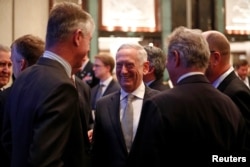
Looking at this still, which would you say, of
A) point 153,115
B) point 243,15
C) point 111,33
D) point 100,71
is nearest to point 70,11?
point 153,115

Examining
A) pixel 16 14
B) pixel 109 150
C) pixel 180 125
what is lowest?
pixel 109 150

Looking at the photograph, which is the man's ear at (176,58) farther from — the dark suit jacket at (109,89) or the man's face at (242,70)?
the man's face at (242,70)

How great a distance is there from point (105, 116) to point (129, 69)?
0.37m

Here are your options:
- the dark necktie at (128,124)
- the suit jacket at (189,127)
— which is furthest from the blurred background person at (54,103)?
the dark necktie at (128,124)

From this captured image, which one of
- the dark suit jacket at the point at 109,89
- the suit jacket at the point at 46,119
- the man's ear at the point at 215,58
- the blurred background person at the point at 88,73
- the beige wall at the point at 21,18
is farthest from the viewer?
the blurred background person at the point at 88,73

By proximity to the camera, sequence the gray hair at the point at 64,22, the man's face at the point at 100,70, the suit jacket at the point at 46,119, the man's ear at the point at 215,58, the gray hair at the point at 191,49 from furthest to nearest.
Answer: the man's face at the point at 100,70
the man's ear at the point at 215,58
the gray hair at the point at 191,49
the gray hair at the point at 64,22
the suit jacket at the point at 46,119

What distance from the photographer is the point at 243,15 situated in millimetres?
6215

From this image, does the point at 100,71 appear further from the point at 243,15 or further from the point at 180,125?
the point at 180,125

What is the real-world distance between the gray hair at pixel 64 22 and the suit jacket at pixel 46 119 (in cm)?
11

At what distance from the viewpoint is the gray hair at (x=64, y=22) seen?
1.85m

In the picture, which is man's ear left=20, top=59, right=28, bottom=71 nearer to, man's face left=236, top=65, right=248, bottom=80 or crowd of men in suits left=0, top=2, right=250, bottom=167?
crowd of men in suits left=0, top=2, right=250, bottom=167

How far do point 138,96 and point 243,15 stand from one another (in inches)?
160

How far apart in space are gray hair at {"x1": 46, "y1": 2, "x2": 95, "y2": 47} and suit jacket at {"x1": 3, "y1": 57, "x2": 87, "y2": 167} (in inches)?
4.4

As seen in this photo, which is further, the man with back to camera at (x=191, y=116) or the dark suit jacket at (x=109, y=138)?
the dark suit jacket at (x=109, y=138)
